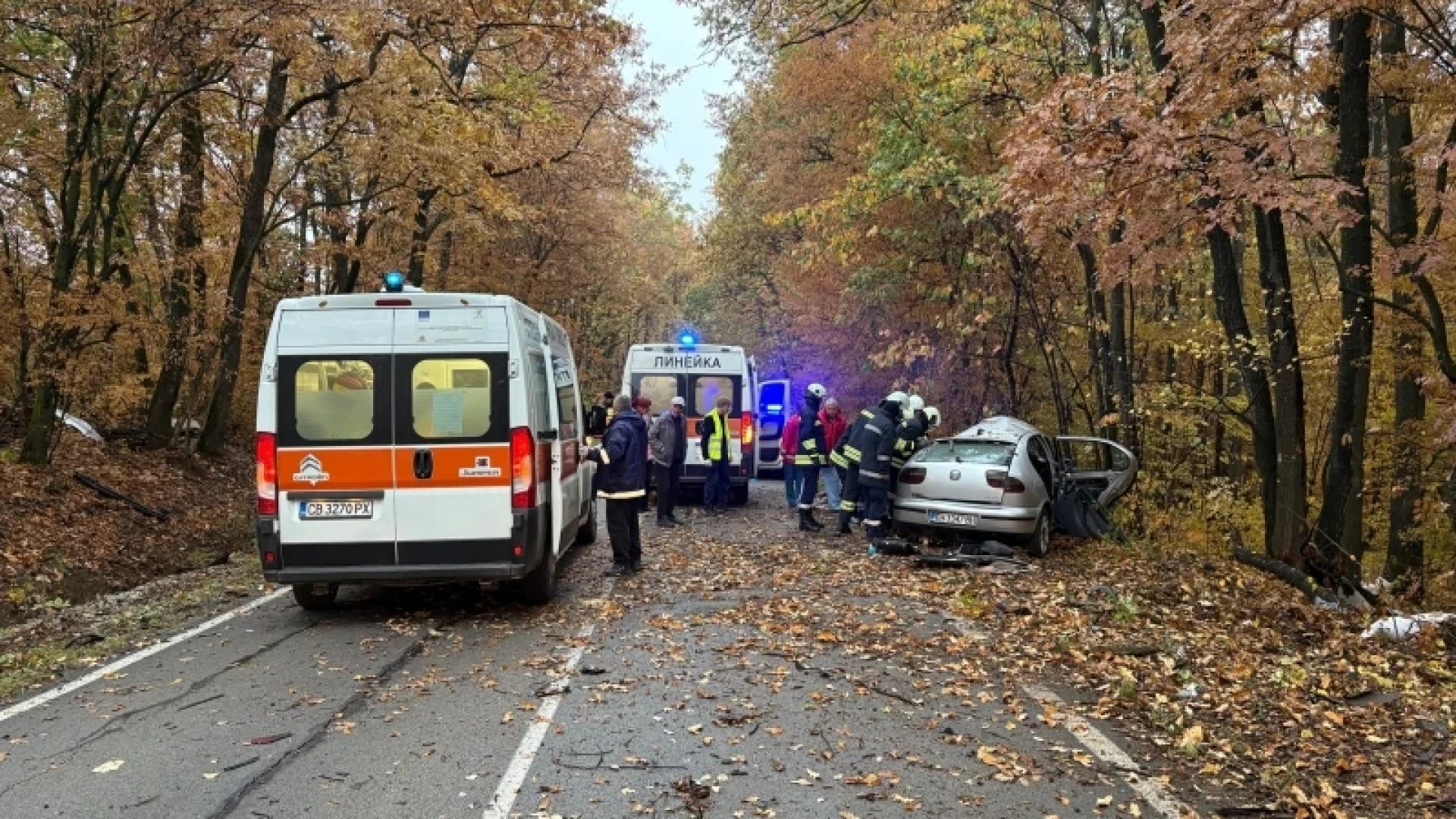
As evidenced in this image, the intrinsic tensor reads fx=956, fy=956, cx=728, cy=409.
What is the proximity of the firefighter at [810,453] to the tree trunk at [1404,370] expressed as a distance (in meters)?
6.53

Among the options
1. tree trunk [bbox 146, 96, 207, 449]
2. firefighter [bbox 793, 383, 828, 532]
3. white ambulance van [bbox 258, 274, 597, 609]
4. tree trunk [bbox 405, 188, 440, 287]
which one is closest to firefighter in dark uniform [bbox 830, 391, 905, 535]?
A: firefighter [bbox 793, 383, 828, 532]

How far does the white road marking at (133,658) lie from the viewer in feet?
17.8

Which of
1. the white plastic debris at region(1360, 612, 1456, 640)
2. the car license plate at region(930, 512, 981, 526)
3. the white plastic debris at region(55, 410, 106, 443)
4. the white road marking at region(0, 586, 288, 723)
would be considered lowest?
the white plastic debris at region(1360, 612, 1456, 640)

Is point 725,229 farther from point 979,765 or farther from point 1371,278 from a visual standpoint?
point 979,765

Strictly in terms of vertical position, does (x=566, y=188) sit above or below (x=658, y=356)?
above

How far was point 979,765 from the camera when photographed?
4.48 metres

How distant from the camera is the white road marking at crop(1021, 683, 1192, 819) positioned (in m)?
4.09

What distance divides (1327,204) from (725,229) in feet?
92.5

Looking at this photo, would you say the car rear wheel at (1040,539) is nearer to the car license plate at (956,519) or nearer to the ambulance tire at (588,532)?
the car license plate at (956,519)

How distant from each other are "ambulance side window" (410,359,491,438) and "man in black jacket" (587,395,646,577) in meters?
2.04

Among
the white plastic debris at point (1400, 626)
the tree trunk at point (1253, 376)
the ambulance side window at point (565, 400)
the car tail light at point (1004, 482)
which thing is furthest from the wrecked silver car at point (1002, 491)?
the ambulance side window at point (565, 400)

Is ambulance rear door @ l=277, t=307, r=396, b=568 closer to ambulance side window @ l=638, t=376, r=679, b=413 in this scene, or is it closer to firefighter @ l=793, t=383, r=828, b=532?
firefighter @ l=793, t=383, r=828, b=532

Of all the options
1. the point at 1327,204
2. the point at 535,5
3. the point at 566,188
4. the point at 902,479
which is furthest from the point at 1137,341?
the point at 566,188

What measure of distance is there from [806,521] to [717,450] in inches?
110
